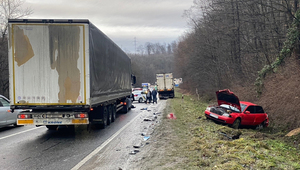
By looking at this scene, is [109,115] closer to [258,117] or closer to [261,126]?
[258,117]

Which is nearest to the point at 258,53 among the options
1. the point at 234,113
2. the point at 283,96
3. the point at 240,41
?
the point at 240,41

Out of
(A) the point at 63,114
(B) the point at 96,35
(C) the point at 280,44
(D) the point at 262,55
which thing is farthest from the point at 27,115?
(D) the point at 262,55

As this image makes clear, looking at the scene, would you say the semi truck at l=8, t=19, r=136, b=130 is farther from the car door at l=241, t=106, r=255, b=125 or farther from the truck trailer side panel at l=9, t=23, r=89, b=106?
the car door at l=241, t=106, r=255, b=125

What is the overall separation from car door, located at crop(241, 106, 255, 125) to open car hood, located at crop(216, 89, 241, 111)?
462 millimetres

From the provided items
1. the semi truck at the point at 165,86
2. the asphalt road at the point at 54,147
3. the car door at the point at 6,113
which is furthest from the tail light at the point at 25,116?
the semi truck at the point at 165,86

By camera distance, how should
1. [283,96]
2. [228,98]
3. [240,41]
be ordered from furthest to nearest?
[240,41], [283,96], [228,98]

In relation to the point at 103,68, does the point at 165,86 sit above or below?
below

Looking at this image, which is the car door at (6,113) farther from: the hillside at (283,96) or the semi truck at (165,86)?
the semi truck at (165,86)

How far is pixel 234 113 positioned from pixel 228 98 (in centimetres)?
83

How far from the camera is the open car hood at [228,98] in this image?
11.6m

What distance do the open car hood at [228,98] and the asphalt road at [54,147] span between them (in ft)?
17.3

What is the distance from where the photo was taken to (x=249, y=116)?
39.1ft

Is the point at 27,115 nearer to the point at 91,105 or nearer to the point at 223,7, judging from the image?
the point at 91,105

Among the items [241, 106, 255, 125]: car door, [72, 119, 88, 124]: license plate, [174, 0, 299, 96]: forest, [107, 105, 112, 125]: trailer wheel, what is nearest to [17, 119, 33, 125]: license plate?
[72, 119, 88, 124]: license plate
